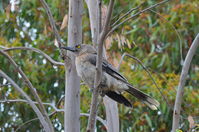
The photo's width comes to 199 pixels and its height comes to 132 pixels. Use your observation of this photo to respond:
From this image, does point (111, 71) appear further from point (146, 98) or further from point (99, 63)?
point (99, 63)

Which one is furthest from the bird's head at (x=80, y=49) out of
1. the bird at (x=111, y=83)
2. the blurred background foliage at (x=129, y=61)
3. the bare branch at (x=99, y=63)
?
the bare branch at (x=99, y=63)

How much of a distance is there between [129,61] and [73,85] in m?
4.15

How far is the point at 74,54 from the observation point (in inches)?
199

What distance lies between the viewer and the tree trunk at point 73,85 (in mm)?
4277

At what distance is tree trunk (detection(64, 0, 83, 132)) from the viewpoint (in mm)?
4277

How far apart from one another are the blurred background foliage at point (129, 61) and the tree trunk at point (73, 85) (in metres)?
1.21

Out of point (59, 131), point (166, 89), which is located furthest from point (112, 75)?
point (166, 89)

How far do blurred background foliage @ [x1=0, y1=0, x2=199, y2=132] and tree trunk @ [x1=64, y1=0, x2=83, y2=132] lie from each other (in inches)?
47.7

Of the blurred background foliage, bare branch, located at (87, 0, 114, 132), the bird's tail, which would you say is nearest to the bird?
the bird's tail

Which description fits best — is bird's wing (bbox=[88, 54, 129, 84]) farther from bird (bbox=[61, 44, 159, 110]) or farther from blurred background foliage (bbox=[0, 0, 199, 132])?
blurred background foliage (bbox=[0, 0, 199, 132])

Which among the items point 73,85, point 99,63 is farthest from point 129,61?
point 99,63

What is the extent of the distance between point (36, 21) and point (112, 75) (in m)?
4.79

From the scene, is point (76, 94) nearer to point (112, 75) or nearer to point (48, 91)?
point (112, 75)

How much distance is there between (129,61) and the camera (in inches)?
334
